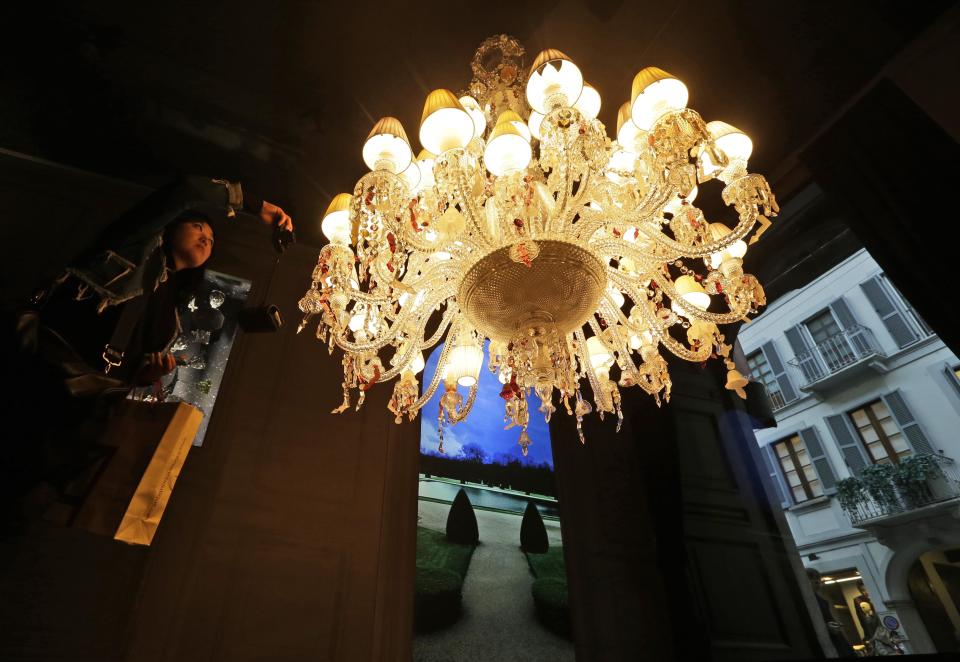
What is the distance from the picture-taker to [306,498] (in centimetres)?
257

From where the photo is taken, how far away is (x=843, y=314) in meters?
3.41

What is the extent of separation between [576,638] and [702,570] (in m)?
1.02

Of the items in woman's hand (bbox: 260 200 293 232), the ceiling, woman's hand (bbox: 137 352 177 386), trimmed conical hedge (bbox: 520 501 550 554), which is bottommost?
trimmed conical hedge (bbox: 520 501 550 554)

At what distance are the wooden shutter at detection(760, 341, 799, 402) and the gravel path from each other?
2.70m

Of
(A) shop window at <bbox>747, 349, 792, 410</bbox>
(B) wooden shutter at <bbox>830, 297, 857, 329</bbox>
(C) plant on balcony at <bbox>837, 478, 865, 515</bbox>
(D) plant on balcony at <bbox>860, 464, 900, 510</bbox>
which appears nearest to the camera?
(D) plant on balcony at <bbox>860, 464, 900, 510</bbox>

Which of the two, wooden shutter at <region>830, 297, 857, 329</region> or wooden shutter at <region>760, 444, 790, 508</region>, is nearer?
wooden shutter at <region>830, 297, 857, 329</region>

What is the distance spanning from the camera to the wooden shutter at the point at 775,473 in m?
3.71

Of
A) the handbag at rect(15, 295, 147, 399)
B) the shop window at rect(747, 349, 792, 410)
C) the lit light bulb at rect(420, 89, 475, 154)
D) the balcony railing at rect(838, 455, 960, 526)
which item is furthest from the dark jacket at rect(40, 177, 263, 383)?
the shop window at rect(747, 349, 792, 410)

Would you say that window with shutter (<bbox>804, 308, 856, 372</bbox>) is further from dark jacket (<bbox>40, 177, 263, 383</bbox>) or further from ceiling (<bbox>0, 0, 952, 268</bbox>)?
dark jacket (<bbox>40, 177, 263, 383</bbox>)

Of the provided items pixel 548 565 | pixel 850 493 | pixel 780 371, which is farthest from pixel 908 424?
pixel 548 565

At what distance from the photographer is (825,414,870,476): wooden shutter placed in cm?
319

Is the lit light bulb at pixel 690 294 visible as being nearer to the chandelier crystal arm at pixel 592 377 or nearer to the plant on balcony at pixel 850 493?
the chandelier crystal arm at pixel 592 377

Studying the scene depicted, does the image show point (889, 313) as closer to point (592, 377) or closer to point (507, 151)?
point (592, 377)

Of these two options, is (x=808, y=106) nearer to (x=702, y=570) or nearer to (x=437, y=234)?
(x=437, y=234)
